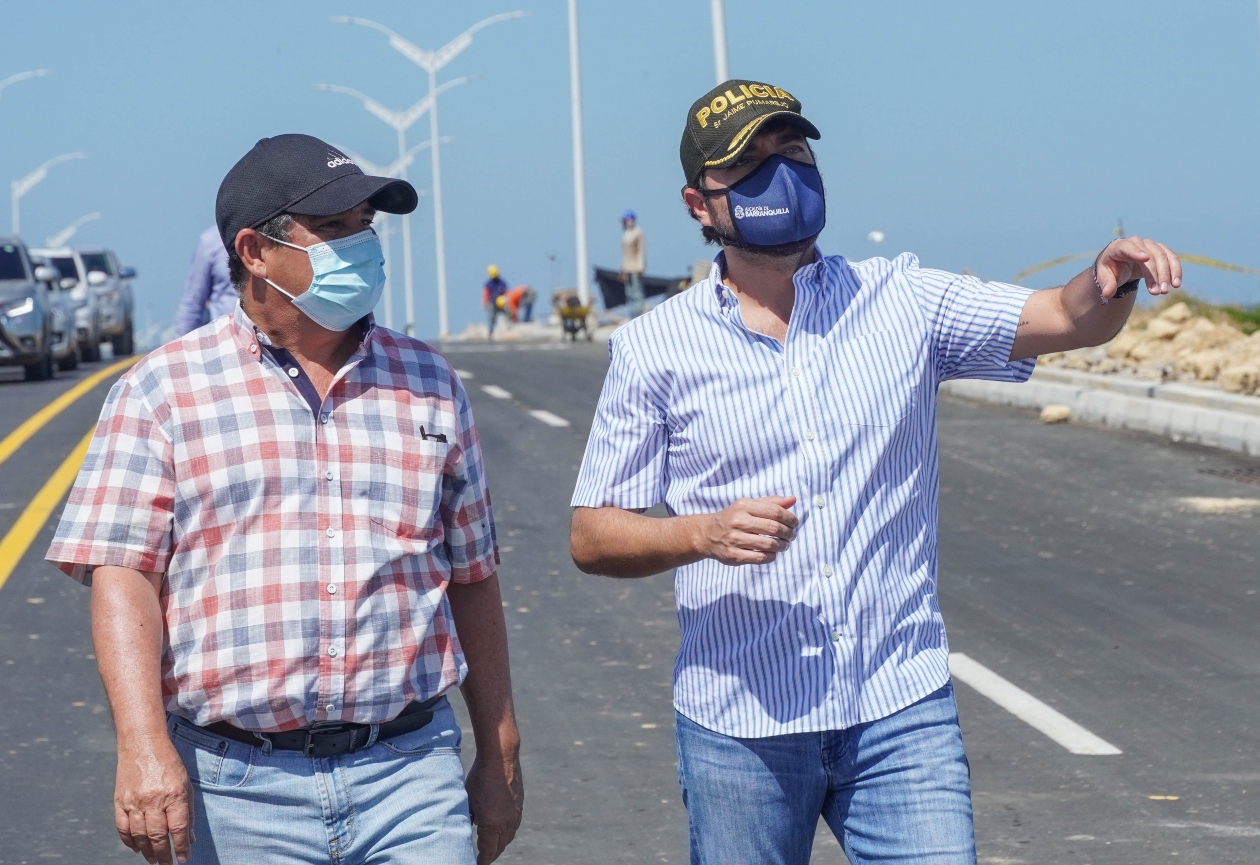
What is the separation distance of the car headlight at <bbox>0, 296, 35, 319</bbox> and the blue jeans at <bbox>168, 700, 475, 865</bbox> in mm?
20959

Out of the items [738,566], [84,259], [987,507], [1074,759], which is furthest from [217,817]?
[84,259]

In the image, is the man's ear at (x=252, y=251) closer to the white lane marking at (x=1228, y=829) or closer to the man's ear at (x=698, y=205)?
the man's ear at (x=698, y=205)

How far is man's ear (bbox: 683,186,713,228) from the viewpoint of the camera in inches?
145

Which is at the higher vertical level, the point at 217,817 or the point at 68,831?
the point at 217,817

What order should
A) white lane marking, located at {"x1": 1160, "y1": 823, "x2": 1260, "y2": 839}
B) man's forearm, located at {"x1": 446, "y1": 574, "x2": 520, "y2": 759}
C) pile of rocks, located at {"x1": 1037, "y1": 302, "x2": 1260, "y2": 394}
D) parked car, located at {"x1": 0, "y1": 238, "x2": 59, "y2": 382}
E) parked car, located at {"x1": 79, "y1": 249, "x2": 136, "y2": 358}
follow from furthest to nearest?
1. parked car, located at {"x1": 79, "y1": 249, "x2": 136, "y2": 358}
2. parked car, located at {"x1": 0, "y1": 238, "x2": 59, "y2": 382}
3. pile of rocks, located at {"x1": 1037, "y1": 302, "x2": 1260, "y2": 394}
4. white lane marking, located at {"x1": 1160, "y1": 823, "x2": 1260, "y2": 839}
5. man's forearm, located at {"x1": 446, "y1": 574, "x2": 520, "y2": 759}

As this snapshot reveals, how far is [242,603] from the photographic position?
3342 mm

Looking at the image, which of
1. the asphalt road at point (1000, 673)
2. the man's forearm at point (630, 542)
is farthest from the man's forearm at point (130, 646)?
the asphalt road at point (1000, 673)

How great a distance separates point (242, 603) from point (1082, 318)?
1590 mm

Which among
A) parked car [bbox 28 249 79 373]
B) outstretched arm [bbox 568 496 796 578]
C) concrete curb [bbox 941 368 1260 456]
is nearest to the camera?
outstretched arm [bbox 568 496 796 578]

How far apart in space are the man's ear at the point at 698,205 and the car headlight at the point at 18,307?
2088cm

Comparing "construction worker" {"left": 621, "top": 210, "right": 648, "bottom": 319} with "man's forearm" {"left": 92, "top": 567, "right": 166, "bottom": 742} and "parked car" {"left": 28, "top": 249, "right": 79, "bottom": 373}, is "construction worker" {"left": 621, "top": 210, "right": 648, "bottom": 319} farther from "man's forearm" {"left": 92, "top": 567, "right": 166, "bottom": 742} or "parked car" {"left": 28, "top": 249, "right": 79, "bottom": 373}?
"man's forearm" {"left": 92, "top": 567, "right": 166, "bottom": 742}

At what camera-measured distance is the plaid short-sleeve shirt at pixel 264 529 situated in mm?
3336

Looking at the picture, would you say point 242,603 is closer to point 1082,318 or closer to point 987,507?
point 1082,318

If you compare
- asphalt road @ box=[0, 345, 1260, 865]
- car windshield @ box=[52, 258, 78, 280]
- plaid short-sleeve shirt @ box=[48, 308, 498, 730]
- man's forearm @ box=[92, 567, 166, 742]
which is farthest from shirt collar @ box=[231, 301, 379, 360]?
car windshield @ box=[52, 258, 78, 280]
